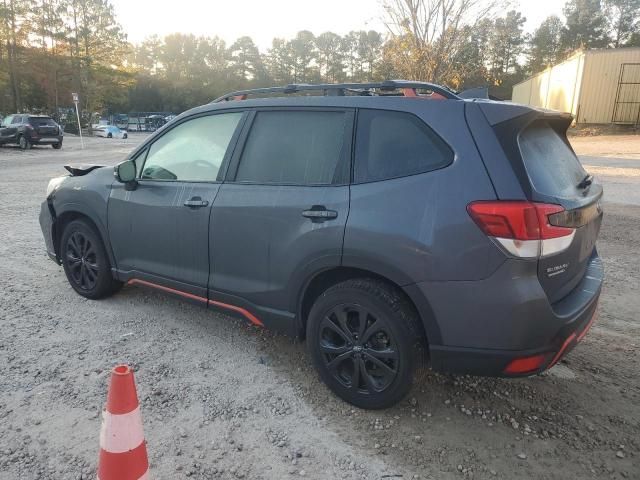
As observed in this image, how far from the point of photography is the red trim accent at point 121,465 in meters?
1.83

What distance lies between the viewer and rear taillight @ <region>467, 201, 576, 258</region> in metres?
2.33

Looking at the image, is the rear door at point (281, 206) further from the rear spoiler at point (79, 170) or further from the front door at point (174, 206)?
the rear spoiler at point (79, 170)

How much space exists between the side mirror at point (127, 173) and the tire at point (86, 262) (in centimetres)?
70

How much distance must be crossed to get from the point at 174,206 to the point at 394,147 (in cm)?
173

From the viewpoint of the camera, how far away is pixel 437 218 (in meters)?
2.48

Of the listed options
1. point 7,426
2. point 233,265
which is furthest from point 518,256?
point 7,426

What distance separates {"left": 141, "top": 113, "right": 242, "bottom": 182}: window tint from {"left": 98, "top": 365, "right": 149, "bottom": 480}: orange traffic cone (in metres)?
1.93

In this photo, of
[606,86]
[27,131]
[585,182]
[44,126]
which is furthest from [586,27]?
[585,182]

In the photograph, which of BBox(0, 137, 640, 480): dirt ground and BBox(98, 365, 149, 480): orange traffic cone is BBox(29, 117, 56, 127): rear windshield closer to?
BBox(0, 137, 640, 480): dirt ground

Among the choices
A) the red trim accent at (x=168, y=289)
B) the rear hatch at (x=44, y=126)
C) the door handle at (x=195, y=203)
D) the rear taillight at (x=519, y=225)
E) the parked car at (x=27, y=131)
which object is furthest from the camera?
the rear hatch at (x=44, y=126)

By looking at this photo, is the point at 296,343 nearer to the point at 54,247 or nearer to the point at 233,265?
the point at 233,265

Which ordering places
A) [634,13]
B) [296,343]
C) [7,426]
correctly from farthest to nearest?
1. [634,13]
2. [296,343]
3. [7,426]

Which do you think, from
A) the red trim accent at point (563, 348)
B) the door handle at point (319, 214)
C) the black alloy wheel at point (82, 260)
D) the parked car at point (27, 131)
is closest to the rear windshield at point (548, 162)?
the red trim accent at point (563, 348)

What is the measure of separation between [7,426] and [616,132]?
28975mm
